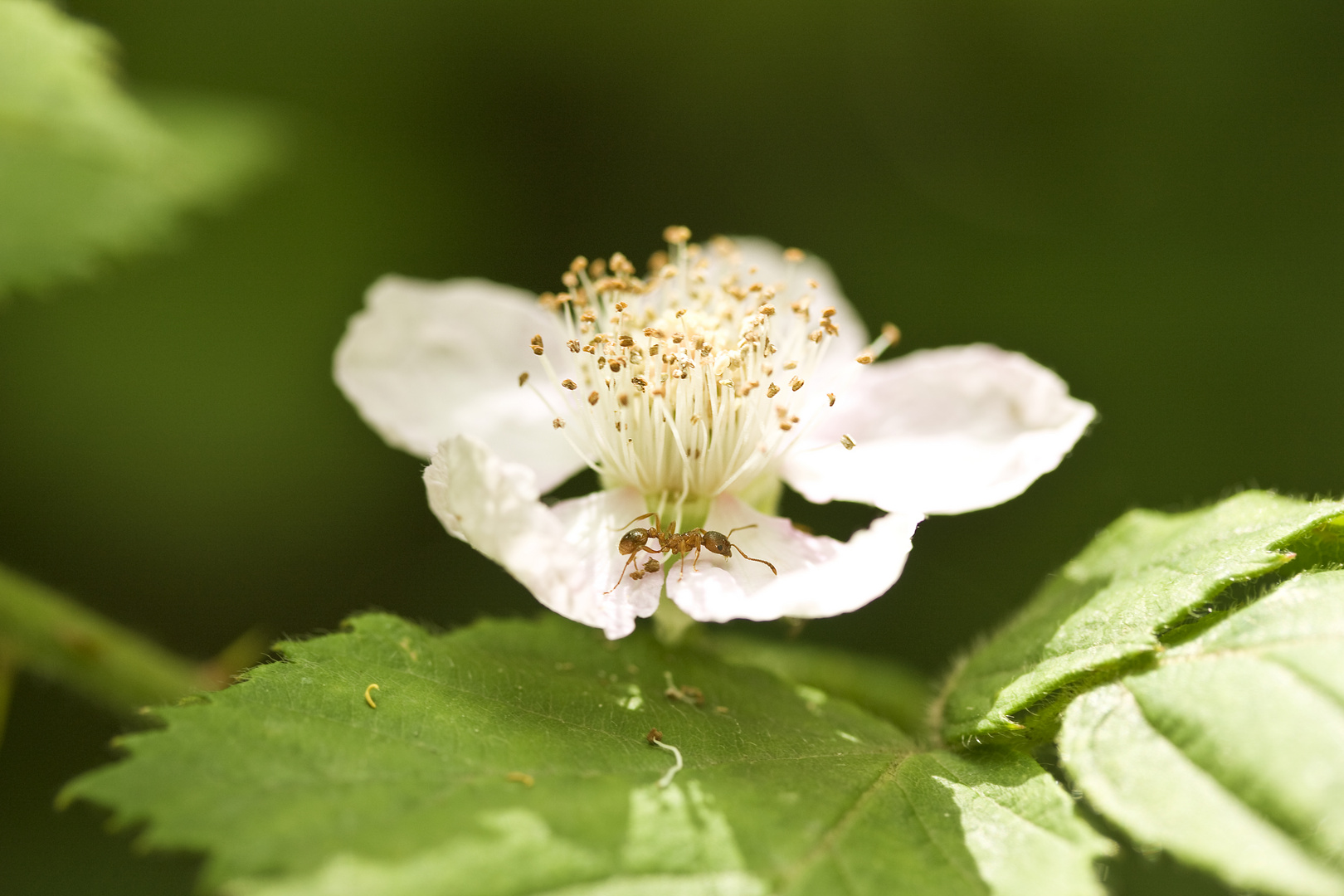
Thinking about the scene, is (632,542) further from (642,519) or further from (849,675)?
(849,675)

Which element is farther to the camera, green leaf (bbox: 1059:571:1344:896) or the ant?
the ant

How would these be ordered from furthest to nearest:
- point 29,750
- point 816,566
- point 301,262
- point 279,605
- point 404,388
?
point 301,262 → point 279,605 → point 29,750 → point 404,388 → point 816,566

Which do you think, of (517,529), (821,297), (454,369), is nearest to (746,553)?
(517,529)

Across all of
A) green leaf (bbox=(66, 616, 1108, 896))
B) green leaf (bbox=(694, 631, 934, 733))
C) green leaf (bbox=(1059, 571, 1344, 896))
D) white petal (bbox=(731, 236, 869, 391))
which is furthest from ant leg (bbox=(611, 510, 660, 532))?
green leaf (bbox=(1059, 571, 1344, 896))

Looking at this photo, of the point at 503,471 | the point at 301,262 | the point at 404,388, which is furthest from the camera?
the point at 301,262

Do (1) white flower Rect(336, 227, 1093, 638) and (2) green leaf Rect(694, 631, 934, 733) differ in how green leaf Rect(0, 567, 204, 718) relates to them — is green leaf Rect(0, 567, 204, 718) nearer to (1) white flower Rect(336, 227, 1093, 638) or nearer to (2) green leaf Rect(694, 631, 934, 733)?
(1) white flower Rect(336, 227, 1093, 638)

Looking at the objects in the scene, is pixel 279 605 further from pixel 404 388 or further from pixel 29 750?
pixel 404 388

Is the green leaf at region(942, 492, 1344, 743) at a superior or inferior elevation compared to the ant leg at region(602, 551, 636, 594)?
superior

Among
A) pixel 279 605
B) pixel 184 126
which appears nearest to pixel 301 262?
pixel 184 126
